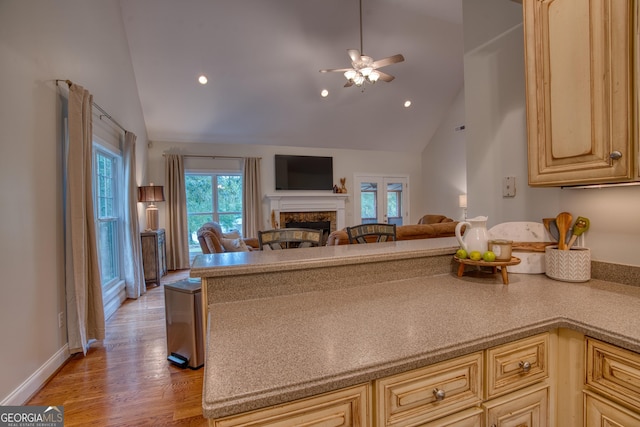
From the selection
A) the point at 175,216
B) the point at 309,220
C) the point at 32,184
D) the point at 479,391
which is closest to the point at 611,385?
the point at 479,391

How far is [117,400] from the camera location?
6.40 ft

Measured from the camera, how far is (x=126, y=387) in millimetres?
2090

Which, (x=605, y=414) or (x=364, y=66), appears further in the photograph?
(x=364, y=66)

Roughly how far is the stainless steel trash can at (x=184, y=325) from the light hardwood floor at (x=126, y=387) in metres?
0.08

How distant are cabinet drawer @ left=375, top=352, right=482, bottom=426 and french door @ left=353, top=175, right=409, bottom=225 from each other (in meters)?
6.44

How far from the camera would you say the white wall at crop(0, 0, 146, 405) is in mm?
1825

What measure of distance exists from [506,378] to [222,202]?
610cm

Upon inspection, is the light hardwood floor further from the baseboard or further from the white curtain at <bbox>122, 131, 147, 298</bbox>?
the white curtain at <bbox>122, 131, 147, 298</bbox>

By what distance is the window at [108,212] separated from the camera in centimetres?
359

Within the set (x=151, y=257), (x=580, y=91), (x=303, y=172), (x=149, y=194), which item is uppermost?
(x=303, y=172)

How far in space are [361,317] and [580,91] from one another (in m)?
1.17

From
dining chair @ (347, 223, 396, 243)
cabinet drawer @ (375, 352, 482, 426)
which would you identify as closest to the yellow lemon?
cabinet drawer @ (375, 352, 482, 426)

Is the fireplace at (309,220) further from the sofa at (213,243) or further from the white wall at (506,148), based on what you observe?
the white wall at (506,148)

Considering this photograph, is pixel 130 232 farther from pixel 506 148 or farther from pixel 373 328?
pixel 506 148
